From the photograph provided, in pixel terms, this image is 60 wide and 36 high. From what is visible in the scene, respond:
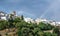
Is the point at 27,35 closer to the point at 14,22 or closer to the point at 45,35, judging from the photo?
the point at 45,35

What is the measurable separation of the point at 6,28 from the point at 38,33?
11.2 m

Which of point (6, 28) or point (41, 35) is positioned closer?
point (41, 35)

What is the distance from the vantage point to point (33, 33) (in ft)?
145

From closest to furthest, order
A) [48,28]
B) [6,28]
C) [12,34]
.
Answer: [12,34] < [6,28] < [48,28]

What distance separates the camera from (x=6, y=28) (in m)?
53.6

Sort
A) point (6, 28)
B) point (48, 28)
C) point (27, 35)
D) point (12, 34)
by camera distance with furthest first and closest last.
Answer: point (48, 28), point (6, 28), point (12, 34), point (27, 35)

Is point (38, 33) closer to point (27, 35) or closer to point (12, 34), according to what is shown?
point (27, 35)

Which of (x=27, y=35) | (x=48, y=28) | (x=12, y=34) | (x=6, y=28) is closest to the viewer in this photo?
(x=27, y=35)

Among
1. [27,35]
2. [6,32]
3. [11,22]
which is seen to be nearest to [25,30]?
[27,35]

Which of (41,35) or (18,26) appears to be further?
(18,26)

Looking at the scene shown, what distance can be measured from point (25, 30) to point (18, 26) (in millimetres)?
7312

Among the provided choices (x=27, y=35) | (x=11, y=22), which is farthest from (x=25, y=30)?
(x=11, y=22)

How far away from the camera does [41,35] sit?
4381 centimetres

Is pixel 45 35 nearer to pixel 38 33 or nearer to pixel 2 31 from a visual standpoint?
pixel 38 33
